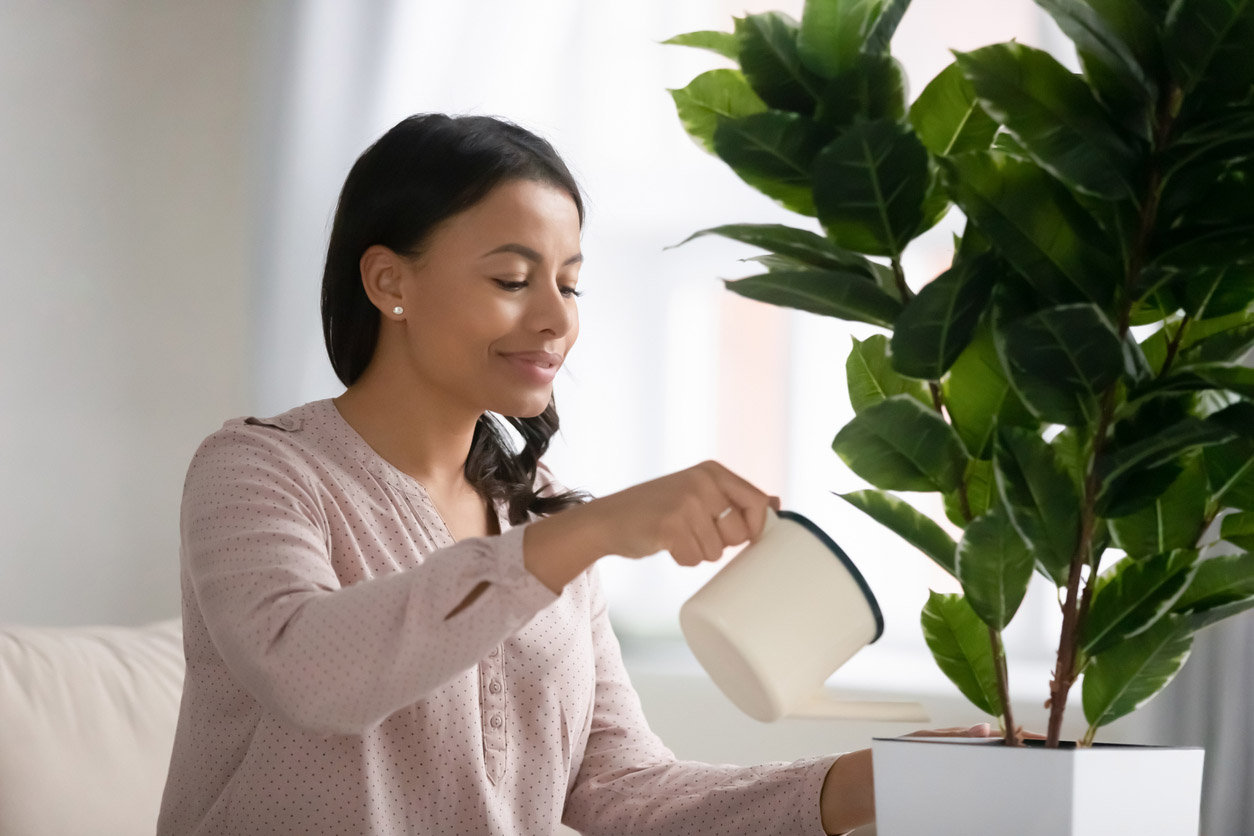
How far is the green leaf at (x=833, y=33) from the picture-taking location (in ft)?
2.28

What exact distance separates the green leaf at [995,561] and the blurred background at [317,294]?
5.10 ft

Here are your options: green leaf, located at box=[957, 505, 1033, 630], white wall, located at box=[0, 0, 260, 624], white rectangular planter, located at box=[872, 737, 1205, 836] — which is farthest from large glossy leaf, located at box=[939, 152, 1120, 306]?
white wall, located at box=[0, 0, 260, 624]

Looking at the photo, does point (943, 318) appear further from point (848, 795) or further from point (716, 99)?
point (848, 795)

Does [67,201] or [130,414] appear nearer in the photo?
[67,201]

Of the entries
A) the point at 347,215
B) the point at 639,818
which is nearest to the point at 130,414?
the point at 347,215

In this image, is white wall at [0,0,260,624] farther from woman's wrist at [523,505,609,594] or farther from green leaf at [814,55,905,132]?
green leaf at [814,55,905,132]

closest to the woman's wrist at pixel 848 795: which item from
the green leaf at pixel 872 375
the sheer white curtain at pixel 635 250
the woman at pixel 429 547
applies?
the woman at pixel 429 547

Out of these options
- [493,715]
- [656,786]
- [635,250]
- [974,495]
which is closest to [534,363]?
[493,715]

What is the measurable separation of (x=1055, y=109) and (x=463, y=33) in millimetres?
2235

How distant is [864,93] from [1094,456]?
255 millimetres

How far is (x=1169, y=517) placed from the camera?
759 millimetres

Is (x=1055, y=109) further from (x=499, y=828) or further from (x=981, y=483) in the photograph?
(x=499, y=828)

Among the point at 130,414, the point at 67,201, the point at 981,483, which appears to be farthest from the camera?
the point at 130,414

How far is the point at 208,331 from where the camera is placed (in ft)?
8.66
